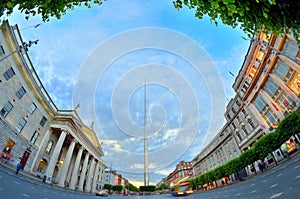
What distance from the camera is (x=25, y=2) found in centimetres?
375

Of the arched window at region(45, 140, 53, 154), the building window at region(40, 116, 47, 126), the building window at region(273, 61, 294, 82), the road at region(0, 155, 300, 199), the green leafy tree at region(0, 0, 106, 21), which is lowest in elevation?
the road at region(0, 155, 300, 199)

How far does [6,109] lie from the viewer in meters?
22.7

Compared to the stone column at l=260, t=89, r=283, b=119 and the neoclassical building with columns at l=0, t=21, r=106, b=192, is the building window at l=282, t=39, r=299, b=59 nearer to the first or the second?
the stone column at l=260, t=89, r=283, b=119

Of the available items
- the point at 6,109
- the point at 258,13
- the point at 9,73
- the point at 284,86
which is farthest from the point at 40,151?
the point at 284,86

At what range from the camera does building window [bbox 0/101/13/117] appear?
867 inches

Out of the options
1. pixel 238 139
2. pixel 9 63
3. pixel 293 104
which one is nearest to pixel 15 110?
pixel 9 63

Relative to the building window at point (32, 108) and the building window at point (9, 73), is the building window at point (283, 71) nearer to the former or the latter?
the building window at point (9, 73)

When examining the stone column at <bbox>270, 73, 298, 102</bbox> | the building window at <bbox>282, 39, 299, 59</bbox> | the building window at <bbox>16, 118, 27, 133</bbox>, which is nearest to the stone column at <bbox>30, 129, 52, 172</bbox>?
the building window at <bbox>16, 118, 27, 133</bbox>

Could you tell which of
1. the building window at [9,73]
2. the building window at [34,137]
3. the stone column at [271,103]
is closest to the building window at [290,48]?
the stone column at [271,103]

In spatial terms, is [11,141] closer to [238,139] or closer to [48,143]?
[48,143]

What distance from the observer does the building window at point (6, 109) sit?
2202cm

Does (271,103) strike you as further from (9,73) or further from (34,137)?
(34,137)

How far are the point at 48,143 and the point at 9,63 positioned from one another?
18253 mm

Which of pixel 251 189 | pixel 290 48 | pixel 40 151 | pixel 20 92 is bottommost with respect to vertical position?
pixel 251 189
